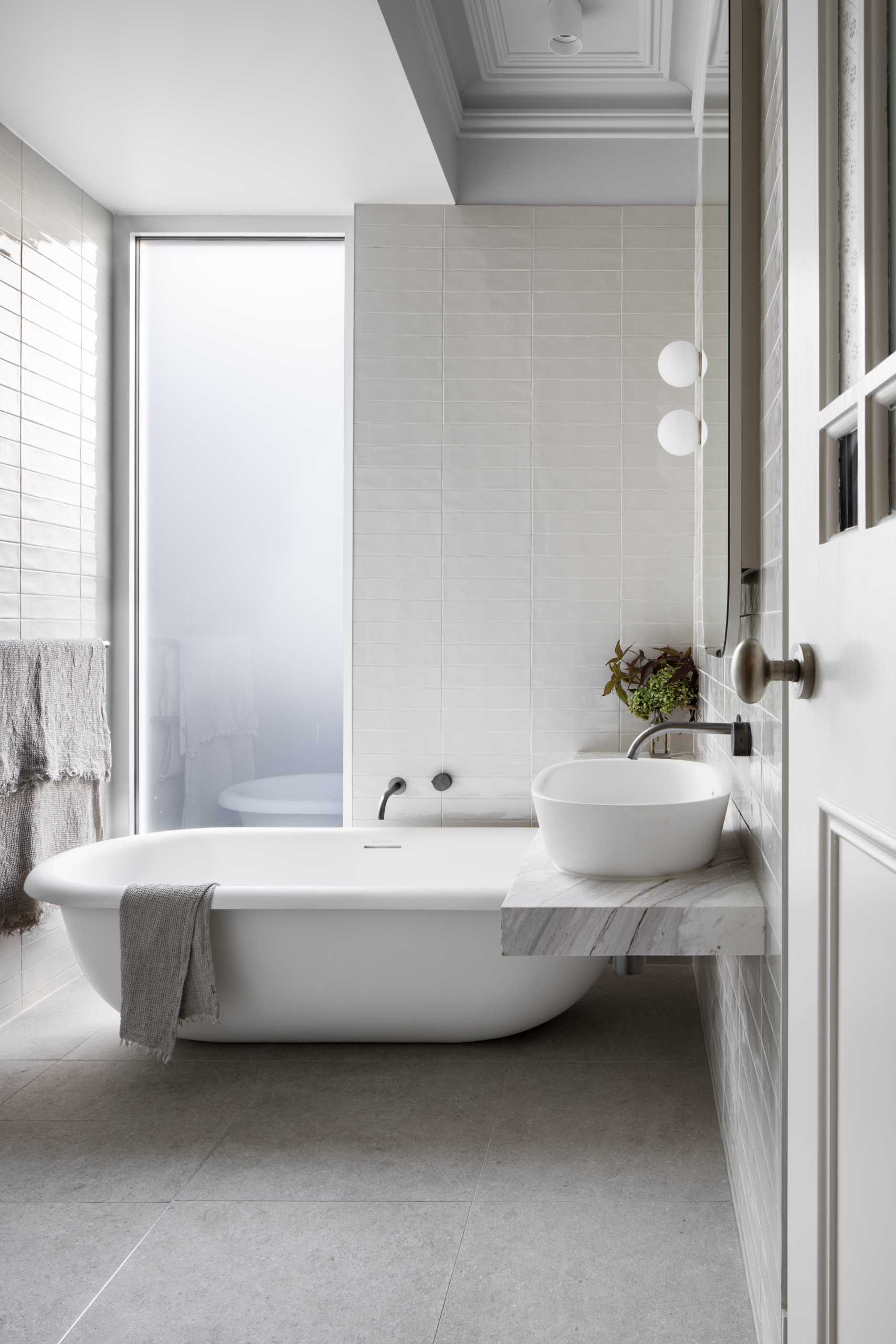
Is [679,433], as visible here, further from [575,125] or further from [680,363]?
[575,125]

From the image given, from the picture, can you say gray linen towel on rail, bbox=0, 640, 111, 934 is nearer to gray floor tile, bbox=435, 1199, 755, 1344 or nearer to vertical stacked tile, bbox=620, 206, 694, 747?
gray floor tile, bbox=435, 1199, 755, 1344

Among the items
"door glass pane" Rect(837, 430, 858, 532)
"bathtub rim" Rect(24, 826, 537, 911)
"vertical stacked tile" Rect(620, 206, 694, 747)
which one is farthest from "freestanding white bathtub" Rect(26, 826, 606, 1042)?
"door glass pane" Rect(837, 430, 858, 532)

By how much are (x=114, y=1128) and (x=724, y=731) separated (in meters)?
1.69

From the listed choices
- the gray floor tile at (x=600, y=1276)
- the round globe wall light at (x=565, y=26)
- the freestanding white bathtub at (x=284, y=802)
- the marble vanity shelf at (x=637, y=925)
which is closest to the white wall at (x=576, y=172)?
the round globe wall light at (x=565, y=26)

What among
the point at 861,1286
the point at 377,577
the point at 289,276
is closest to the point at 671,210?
the point at 289,276

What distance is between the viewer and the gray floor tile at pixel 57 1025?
2729mm

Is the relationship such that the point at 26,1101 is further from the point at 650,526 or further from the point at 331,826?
the point at 650,526

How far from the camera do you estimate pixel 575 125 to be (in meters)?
3.33

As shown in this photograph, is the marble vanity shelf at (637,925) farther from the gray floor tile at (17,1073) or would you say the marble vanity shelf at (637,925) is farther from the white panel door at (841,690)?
the gray floor tile at (17,1073)

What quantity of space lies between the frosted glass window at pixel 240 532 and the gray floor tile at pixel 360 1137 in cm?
127

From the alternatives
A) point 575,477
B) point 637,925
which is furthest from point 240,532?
point 637,925

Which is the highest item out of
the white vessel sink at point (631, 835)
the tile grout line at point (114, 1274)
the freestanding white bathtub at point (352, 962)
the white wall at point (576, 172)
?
the white wall at point (576, 172)

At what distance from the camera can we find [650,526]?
3.42m

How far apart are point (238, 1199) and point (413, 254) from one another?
2.94m
